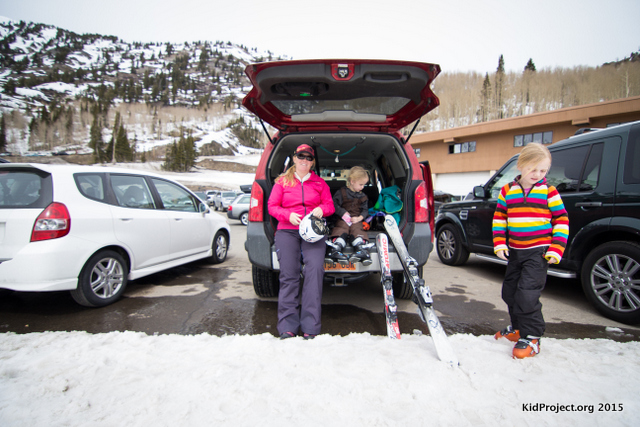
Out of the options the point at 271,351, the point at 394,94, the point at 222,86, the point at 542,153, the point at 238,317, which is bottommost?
the point at 238,317

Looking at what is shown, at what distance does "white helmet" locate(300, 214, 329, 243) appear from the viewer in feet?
8.65

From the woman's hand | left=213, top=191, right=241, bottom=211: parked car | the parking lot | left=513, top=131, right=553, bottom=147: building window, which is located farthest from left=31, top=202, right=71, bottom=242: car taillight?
left=513, top=131, right=553, bottom=147: building window

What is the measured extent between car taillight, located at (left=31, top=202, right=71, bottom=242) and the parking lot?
84 cm

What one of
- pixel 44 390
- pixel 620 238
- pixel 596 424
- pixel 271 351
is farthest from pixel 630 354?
pixel 44 390

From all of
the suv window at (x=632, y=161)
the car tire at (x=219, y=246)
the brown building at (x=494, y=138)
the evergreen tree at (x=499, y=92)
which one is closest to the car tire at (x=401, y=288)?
the suv window at (x=632, y=161)

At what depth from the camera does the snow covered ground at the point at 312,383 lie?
154 centimetres

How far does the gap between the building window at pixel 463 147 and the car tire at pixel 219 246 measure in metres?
26.8

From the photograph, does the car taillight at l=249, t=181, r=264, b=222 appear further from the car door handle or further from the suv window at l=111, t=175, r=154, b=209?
the car door handle

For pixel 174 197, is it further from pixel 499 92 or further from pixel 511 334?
pixel 499 92

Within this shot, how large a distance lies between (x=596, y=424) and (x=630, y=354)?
99 cm

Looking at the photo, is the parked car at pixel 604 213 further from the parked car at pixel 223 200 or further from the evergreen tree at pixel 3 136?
the evergreen tree at pixel 3 136

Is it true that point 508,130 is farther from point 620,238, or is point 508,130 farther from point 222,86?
point 222,86

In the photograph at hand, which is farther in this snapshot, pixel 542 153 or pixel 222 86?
pixel 222 86

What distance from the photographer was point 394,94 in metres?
2.96
